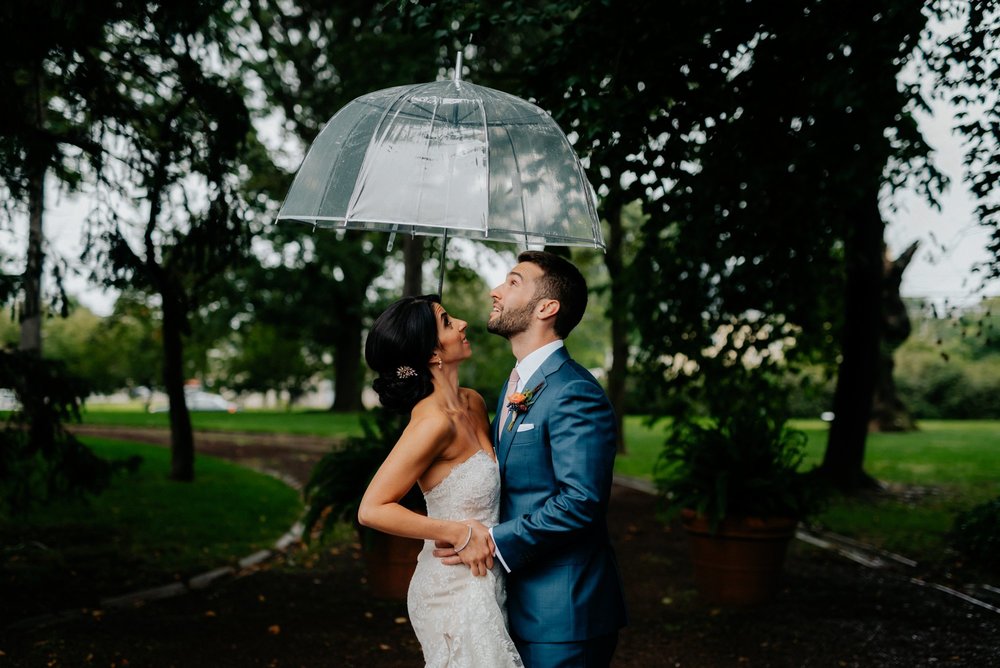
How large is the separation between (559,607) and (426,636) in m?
0.58

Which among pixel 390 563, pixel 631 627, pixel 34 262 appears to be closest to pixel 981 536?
pixel 631 627

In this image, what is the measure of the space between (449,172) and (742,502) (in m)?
4.45

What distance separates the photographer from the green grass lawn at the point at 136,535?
24.3ft

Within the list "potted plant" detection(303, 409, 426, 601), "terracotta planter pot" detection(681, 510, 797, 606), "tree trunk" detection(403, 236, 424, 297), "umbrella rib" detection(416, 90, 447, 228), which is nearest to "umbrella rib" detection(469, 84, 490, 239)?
"umbrella rib" detection(416, 90, 447, 228)

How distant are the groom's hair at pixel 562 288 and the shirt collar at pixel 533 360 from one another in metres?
0.06

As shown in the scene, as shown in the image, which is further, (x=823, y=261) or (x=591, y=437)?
(x=823, y=261)

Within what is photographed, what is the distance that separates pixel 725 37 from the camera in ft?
18.2

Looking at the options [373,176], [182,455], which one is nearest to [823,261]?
[373,176]


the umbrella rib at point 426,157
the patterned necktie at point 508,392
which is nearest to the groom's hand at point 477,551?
the patterned necktie at point 508,392

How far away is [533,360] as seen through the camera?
302cm

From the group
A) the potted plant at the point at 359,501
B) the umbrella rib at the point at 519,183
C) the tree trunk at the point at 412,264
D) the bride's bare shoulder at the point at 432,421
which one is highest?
the tree trunk at the point at 412,264

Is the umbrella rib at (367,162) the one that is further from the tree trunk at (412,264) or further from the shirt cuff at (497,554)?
the tree trunk at (412,264)

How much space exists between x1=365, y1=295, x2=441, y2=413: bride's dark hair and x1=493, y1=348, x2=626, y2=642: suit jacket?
373 mm

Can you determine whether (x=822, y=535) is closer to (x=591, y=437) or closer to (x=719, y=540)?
(x=719, y=540)
